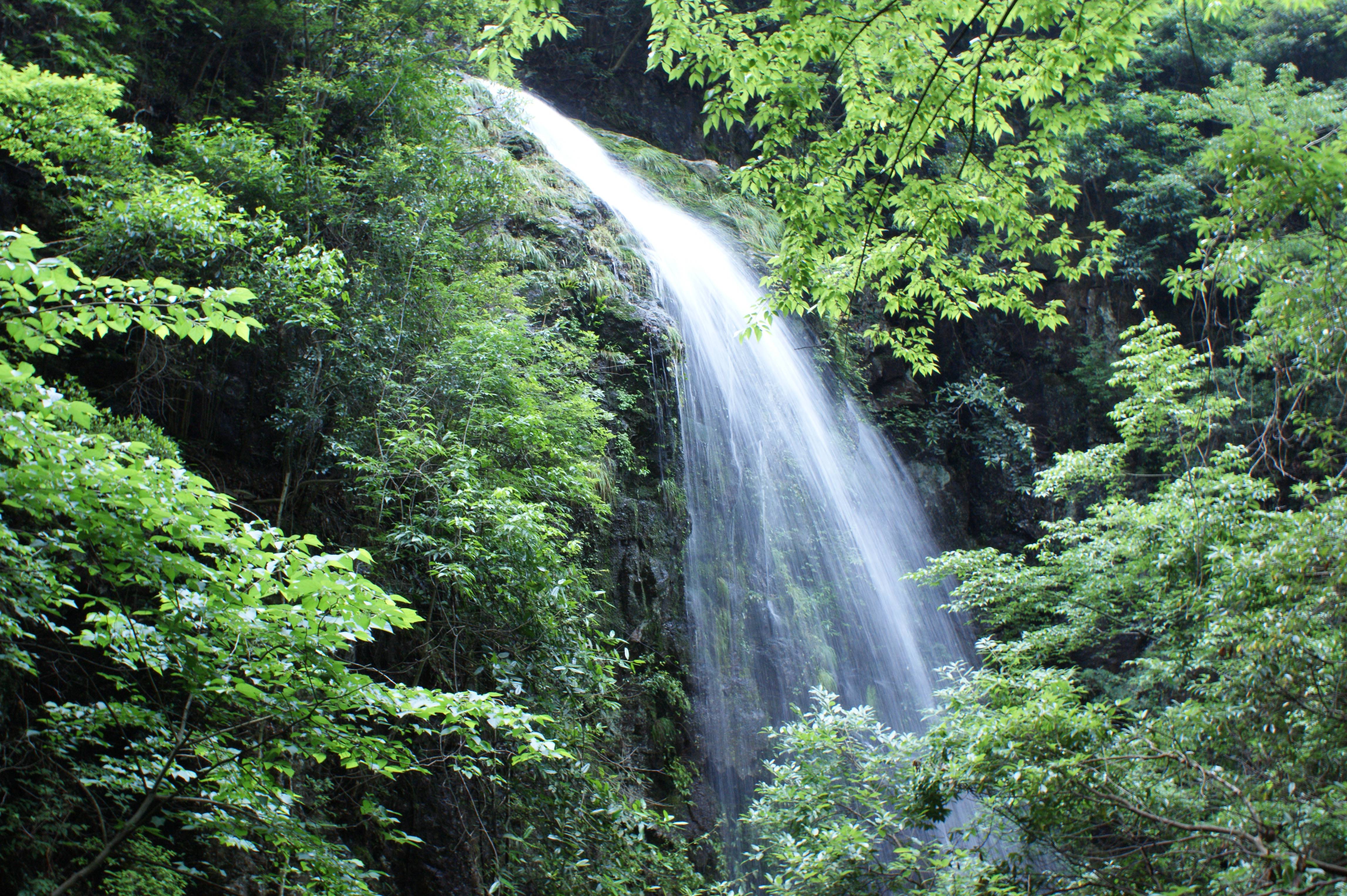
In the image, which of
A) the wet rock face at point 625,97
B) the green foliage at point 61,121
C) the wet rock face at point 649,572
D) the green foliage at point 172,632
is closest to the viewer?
the green foliage at point 172,632

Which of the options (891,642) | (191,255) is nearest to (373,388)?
(191,255)

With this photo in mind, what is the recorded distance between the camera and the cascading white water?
9.09m

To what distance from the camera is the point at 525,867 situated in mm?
4465

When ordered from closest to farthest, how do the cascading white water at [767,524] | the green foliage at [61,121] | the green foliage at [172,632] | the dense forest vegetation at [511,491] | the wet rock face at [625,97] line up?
the green foliage at [172,632]
the dense forest vegetation at [511,491]
the green foliage at [61,121]
the cascading white water at [767,524]
the wet rock face at [625,97]

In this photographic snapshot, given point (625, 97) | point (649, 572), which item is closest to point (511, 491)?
point (649, 572)

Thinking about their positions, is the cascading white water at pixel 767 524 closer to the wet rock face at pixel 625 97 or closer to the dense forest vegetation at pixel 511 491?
the dense forest vegetation at pixel 511 491

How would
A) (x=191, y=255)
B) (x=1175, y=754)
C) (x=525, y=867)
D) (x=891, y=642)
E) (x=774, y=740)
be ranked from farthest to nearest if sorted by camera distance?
1. (x=891, y=642)
2. (x=774, y=740)
3. (x=191, y=255)
4. (x=525, y=867)
5. (x=1175, y=754)

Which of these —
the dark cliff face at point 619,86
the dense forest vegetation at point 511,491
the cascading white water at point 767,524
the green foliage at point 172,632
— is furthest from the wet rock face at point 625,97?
the green foliage at point 172,632

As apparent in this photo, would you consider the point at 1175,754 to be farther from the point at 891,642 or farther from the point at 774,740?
the point at 891,642

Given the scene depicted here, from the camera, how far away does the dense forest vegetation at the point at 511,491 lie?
2791 millimetres

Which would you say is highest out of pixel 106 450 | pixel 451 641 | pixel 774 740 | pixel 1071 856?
pixel 106 450

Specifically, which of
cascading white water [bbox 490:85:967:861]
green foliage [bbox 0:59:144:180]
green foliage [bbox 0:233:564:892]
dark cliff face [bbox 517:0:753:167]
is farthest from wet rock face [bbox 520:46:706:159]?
green foliage [bbox 0:233:564:892]

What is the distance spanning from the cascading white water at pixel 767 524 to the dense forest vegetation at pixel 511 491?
0.77 m

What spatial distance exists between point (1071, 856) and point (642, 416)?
5.89m
